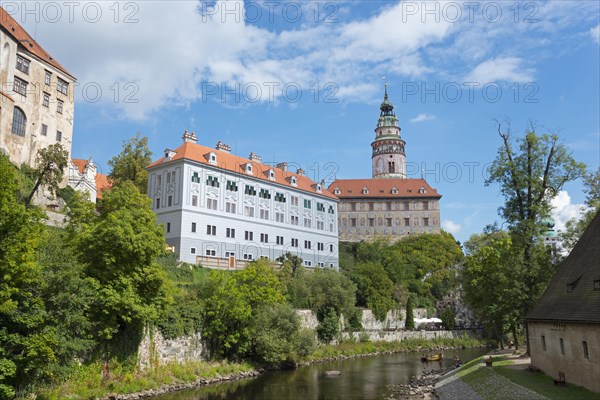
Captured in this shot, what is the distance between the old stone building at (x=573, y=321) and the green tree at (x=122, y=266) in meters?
19.2

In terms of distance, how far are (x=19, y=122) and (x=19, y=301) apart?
29325 millimetres

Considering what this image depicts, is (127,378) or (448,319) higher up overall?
(448,319)

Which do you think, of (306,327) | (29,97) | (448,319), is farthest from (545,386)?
(29,97)

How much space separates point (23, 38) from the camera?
152ft

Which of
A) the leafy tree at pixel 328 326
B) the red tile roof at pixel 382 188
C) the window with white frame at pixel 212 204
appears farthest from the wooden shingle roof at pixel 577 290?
the red tile roof at pixel 382 188

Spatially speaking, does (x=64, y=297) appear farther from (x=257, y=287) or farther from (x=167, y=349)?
(x=257, y=287)

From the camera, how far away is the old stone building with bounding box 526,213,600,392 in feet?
59.6

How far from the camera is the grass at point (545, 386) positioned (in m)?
17.8

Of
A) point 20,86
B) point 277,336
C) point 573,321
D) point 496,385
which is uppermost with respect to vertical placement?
point 20,86

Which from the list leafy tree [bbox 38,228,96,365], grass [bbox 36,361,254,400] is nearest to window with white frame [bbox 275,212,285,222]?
grass [bbox 36,361,254,400]

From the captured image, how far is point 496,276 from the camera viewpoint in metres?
34.4

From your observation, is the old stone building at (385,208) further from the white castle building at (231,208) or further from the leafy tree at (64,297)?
the leafy tree at (64,297)

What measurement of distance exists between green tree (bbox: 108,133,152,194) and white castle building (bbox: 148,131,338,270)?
1.99 m

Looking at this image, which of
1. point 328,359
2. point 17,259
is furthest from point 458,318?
point 17,259
